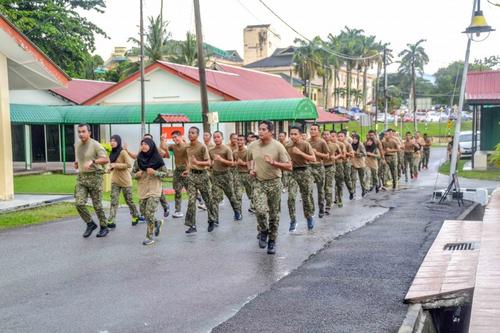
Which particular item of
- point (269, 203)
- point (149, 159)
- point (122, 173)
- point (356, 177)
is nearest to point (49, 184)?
point (122, 173)

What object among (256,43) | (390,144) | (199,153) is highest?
(256,43)

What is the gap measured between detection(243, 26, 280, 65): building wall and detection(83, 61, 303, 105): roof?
49718 millimetres

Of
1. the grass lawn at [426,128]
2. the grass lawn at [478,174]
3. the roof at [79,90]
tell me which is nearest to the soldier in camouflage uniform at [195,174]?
the grass lawn at [478,174]

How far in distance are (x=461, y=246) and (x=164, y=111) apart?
2064 centimetres

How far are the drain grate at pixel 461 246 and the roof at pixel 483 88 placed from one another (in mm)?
18617

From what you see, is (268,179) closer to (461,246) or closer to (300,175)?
(300,175)

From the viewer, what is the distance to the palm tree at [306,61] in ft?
217

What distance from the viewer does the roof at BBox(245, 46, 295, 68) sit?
7794 cm

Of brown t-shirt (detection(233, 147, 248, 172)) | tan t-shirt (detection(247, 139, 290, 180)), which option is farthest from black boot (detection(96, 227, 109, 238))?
brown t-shirt (detection(233, 147, 248, 172))

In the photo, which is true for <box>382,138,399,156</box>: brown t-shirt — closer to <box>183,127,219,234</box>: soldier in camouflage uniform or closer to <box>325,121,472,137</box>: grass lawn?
<box>183,127,219,234</box>: soldier in camouflage uniform

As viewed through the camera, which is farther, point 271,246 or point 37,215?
point 37,215

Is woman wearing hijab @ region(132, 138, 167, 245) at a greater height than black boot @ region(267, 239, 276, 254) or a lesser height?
greater

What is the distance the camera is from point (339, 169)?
1518 centimetres

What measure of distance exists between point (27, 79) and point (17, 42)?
3.29m
